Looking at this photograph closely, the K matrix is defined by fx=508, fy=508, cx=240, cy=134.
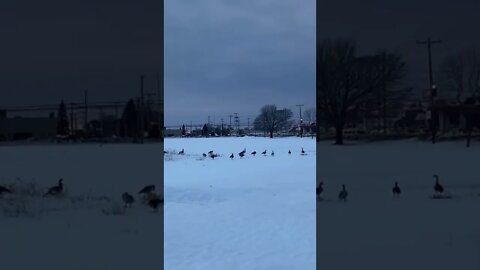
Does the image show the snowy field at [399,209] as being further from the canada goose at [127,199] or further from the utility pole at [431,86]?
the canada goose at [127,199]

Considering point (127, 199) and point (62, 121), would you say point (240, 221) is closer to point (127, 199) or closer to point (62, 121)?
point (127, 199)

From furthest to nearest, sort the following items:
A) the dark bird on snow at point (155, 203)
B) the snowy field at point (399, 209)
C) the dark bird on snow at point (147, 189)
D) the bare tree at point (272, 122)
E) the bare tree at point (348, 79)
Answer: the bare tree at point (272, 122)
the bare tree at point (348, 79)
the dark bird on snow at point (147, 189)
the dark bird on snow at point (155, 203)
the snowy field at point (399, 209)

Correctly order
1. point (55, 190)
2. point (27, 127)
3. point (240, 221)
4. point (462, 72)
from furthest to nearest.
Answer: point (240, 221), point (27, 127), point (462, 72), point (55, 190)

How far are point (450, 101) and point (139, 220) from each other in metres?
3.98

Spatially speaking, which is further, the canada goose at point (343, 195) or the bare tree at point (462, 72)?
the bare tree at point (462, 72)

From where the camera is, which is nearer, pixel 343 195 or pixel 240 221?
pixel 343 195

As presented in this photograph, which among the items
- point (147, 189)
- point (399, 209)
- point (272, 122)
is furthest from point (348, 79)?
point (272, 122)

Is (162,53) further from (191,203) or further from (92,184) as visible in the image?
(191,203)

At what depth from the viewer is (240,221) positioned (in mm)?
6590

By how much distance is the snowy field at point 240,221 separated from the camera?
5016 mm

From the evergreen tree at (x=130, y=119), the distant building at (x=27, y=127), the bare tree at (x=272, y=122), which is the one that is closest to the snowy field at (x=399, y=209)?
the evergreen tree at (x=130, y=119)

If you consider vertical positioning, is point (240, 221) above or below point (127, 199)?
below

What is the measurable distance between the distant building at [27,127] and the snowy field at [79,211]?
244 mm

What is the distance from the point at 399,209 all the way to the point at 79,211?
11.2 ft
